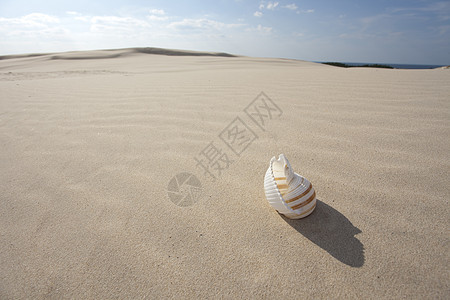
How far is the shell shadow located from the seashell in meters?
0.06

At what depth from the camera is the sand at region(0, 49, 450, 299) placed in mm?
881

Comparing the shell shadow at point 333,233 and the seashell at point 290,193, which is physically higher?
the seashell at point 290,193

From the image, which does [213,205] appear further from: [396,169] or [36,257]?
[396,169]

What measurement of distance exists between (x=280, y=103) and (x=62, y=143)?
209 centimetres

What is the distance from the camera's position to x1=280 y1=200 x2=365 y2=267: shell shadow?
93 cm

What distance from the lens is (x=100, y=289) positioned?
2.89ft

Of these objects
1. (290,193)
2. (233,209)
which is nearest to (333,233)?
(290,193)

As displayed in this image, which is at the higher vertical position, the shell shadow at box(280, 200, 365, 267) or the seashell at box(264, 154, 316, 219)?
the seashell at box(264, 154, 316, 219)

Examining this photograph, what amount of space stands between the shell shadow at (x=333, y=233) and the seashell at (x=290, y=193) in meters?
0.06

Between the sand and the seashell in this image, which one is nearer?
the sand

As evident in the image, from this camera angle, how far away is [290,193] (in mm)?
1013

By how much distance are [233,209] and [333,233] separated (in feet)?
1.55

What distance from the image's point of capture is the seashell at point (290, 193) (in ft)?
3.32

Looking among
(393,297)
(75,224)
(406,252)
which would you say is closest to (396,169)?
(406,252)
